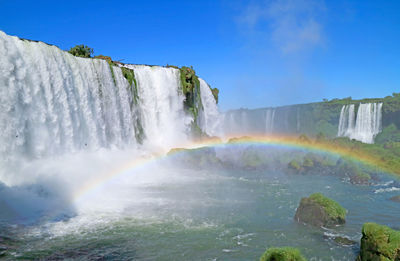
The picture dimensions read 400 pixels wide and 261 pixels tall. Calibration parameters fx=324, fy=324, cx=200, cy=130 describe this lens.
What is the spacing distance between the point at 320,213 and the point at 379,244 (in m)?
3.84

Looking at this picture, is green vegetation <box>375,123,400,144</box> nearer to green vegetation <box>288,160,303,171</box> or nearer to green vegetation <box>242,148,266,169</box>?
green vegetation <box>242,148,266,169</box>

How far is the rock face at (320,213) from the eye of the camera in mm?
10328

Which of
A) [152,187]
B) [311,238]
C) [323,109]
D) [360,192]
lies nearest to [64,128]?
[152,187]

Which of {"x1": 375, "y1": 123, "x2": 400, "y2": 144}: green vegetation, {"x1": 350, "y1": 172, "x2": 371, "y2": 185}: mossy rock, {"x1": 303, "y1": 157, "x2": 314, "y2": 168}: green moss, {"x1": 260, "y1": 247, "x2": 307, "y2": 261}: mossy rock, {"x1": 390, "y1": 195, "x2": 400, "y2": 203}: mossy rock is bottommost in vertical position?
{"x1": 390, "y1": 195, "x2": 400, "y2": 203}: mossy rock

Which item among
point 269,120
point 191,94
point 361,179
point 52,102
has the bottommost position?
point 361,179

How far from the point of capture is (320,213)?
10.4 m

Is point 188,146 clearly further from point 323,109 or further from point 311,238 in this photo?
point 323,109

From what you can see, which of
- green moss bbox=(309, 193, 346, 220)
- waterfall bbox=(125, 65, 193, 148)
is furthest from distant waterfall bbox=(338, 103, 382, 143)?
green moss bbox=(309, 193, 346, 220)

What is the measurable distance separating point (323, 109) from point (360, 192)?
3267 centimetres

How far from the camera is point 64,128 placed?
16.2m

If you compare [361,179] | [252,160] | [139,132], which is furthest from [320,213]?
[139,132]

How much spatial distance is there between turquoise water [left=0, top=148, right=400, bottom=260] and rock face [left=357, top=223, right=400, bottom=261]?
3.31 feet

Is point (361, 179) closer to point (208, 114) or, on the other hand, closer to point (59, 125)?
point (59, 125)

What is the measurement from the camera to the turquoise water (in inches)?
318
